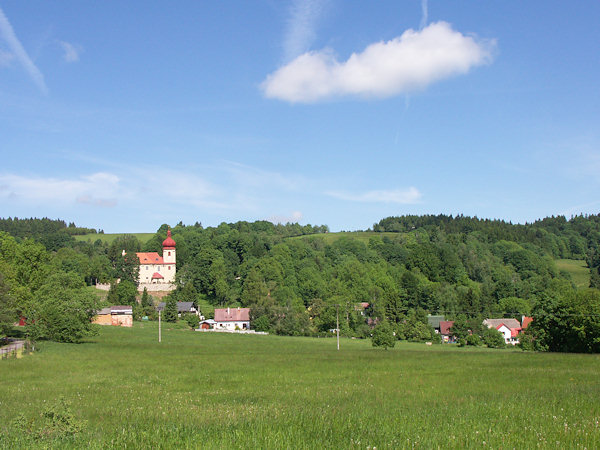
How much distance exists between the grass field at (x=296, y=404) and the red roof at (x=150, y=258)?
134662mm

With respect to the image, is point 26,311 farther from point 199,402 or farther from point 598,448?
point 598,448

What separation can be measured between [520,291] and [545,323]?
96.3 m

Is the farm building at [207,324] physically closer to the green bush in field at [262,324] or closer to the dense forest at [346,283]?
the dense forest at [346,283]

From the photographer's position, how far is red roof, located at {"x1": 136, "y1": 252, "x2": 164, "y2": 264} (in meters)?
175

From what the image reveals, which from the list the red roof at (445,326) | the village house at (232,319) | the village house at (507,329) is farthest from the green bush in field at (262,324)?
the village house at (507,329)

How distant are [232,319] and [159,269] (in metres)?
56.9

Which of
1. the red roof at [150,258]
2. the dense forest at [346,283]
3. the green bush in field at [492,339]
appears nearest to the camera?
the dense forest at [346,283]

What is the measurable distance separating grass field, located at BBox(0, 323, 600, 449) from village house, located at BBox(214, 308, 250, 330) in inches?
3361

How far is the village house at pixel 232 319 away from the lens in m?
128

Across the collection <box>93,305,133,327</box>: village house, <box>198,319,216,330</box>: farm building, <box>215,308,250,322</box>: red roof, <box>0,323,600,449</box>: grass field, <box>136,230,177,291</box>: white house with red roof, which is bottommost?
<box>198,319,216,330</box>: farm building

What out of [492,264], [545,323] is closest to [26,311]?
[545,323]

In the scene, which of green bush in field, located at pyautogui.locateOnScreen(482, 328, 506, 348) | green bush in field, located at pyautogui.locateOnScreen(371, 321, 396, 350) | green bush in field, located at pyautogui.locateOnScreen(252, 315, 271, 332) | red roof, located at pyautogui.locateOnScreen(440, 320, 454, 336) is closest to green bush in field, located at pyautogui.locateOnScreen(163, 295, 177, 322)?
green bush in field, located at pyautogui.locateOnScreen(252, 315, 271, 332)

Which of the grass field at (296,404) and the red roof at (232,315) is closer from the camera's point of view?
the grass field at (296,404)

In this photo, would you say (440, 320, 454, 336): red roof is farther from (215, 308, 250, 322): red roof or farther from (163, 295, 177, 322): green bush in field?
(163, 295, 177, 322): green bush in field
